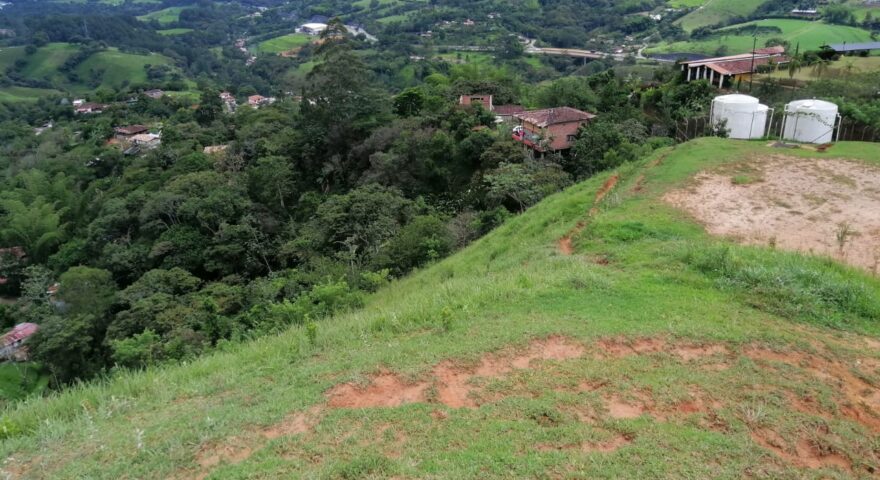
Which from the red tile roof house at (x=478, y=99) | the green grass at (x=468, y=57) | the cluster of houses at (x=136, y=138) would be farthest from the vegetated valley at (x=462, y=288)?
the green grass at (x=468, y=57)

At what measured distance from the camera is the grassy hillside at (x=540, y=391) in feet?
15.4

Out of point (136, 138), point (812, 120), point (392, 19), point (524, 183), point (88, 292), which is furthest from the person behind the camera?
point (392, 19)

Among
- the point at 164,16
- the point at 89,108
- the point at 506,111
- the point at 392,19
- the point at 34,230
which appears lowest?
the point at 34,230

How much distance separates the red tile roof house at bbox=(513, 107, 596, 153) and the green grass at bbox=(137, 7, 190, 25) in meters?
133

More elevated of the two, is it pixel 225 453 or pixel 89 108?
pixel 225 453

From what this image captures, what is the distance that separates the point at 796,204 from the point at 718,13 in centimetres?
7946

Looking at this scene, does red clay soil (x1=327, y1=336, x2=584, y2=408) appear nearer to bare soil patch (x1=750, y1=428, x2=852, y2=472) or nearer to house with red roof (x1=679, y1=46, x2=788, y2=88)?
bare soil patch (x1=750, y1=428, x2=852, y2=472)

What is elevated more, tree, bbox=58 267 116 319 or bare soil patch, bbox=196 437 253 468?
bare soil patch, bbox=196 437 253 468

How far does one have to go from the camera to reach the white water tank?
63.3 feet

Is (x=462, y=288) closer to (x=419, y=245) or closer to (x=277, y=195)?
(x=419, y=245)

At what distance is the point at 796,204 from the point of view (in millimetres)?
11789

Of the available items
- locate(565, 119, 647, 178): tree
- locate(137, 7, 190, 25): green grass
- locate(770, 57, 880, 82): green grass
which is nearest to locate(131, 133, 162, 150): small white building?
locate(565, 119, 647, 178): tree

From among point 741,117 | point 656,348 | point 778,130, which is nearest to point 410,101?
point 741,117

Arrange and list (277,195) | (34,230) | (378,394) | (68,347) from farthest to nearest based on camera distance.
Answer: (34,230), (277,195), (68,347), (378,394)
